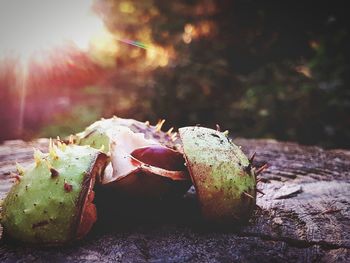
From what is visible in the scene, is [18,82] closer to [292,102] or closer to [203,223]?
[292,102]

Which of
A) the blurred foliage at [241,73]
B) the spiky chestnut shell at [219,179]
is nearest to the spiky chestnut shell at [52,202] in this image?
the spiky chestnut shell at [219,179]

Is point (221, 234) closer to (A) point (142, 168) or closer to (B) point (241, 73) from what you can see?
(A) point (142, 168)

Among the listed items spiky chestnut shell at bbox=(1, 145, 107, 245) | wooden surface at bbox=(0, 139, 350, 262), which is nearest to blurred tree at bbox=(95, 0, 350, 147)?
wooden surface at bbox=(0, 139, 350, 262)

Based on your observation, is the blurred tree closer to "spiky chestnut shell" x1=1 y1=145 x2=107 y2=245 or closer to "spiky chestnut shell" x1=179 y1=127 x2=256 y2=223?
"spiky chestnut shell" x1=179 y1=127 x2=256 y2=223

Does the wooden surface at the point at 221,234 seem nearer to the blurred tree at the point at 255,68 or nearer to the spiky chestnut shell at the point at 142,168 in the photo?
the spiky chestnut shell at the point at 142,168

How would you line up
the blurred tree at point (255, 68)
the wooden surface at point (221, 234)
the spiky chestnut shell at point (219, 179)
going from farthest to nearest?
the blurred tree at point (255, 68), the spiky chestnut shell at point (219, 179), the wooden surface at point (221, 234)

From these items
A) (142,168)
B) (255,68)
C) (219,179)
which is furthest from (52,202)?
(255,68)
